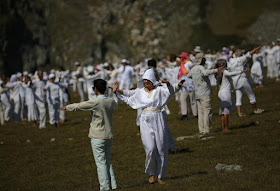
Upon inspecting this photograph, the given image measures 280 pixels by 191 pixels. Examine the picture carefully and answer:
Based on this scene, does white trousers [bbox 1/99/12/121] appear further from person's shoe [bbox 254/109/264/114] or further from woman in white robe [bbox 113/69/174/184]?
woman in white robe [bbox 113/69/174/184]

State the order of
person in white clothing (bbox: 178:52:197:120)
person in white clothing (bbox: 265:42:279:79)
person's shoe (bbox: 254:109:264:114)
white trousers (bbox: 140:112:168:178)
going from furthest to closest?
1. person in white clothing (bbox: 265:42:279:79)
2. person in white clothing (bbox: 178:52:197:120)
3. person's shoe (bbox: 254:109:264:114)
4. white trousers (bbox: 140:112:168:178)

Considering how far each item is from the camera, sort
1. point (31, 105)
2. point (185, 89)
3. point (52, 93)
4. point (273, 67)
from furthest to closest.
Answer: point (273, 67) → point (31, 105) → point (52, 93) → point (185, 89)

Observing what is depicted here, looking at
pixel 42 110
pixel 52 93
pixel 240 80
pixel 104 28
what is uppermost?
pixel 104 28

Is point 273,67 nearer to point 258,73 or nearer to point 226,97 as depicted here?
point 258,73

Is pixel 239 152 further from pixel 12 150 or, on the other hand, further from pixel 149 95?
pixel 12 150

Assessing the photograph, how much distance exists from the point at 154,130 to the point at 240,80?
908cm

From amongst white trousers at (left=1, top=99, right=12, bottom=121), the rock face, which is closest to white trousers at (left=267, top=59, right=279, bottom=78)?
white trousers at (left=1, top=99, right=12, bottom=121)

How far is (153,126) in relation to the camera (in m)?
10.1

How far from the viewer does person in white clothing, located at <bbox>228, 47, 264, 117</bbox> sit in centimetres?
1731

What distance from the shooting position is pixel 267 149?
12.7 m

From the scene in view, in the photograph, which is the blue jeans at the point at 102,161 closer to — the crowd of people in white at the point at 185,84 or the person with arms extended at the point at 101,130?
the person with arms extended at the point at 101,130

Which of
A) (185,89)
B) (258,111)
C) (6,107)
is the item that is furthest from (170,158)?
(6,107)

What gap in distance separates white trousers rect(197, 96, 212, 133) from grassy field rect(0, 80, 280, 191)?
1.11 feet

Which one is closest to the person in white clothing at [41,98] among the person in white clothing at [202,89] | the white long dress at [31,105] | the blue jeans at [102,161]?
the white long dress at [31,105]
